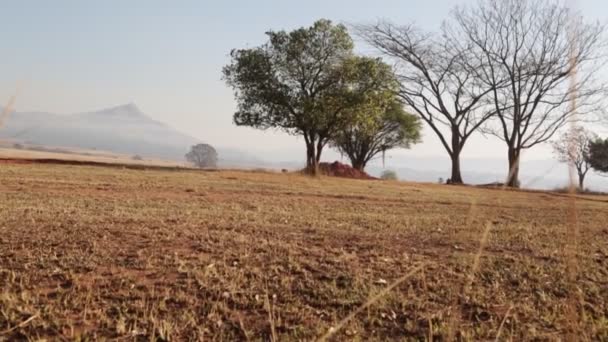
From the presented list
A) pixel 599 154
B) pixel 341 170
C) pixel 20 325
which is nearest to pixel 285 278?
pixel 20 325

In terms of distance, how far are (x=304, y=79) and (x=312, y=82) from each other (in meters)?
0.48

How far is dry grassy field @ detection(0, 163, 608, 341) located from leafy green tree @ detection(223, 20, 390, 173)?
18.3 meters

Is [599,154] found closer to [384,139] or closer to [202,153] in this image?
[384,139]

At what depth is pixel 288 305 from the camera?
10.2 feet

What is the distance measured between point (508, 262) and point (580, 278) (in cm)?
62

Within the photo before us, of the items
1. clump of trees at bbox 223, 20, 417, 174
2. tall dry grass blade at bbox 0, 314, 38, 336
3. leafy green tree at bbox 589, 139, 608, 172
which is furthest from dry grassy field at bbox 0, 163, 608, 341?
leafy green tree at bbox 589, 139, 608, 172

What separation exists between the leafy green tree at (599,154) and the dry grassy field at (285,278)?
39.9 meters

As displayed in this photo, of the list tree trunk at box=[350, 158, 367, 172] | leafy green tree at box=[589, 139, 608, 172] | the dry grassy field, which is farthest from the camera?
leafy green tree at box=[589, 139, 608, 172]

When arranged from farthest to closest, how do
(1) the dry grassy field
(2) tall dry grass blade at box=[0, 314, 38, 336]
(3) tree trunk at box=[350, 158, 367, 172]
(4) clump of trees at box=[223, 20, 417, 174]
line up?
(3) tree trunk at box=[350, 158, 367, 172]
(4) clump of trees at box=[223, 20, 417, 174]
(1) the dry grassy field
(2) tall dry grass blade at box=[0, 314, 38, 336]

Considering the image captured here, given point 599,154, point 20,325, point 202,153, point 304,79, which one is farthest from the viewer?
point 202,153

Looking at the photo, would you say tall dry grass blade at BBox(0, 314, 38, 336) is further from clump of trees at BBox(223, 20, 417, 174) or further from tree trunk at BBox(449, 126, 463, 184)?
tree trunk at BBox(449, 126, 463, 184)

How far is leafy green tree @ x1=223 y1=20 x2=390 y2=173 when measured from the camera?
24.2m

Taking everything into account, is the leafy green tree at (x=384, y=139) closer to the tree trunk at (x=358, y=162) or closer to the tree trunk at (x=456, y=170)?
the tree trunk at (x=358, y=162)

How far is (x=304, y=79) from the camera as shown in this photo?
25.4 m
